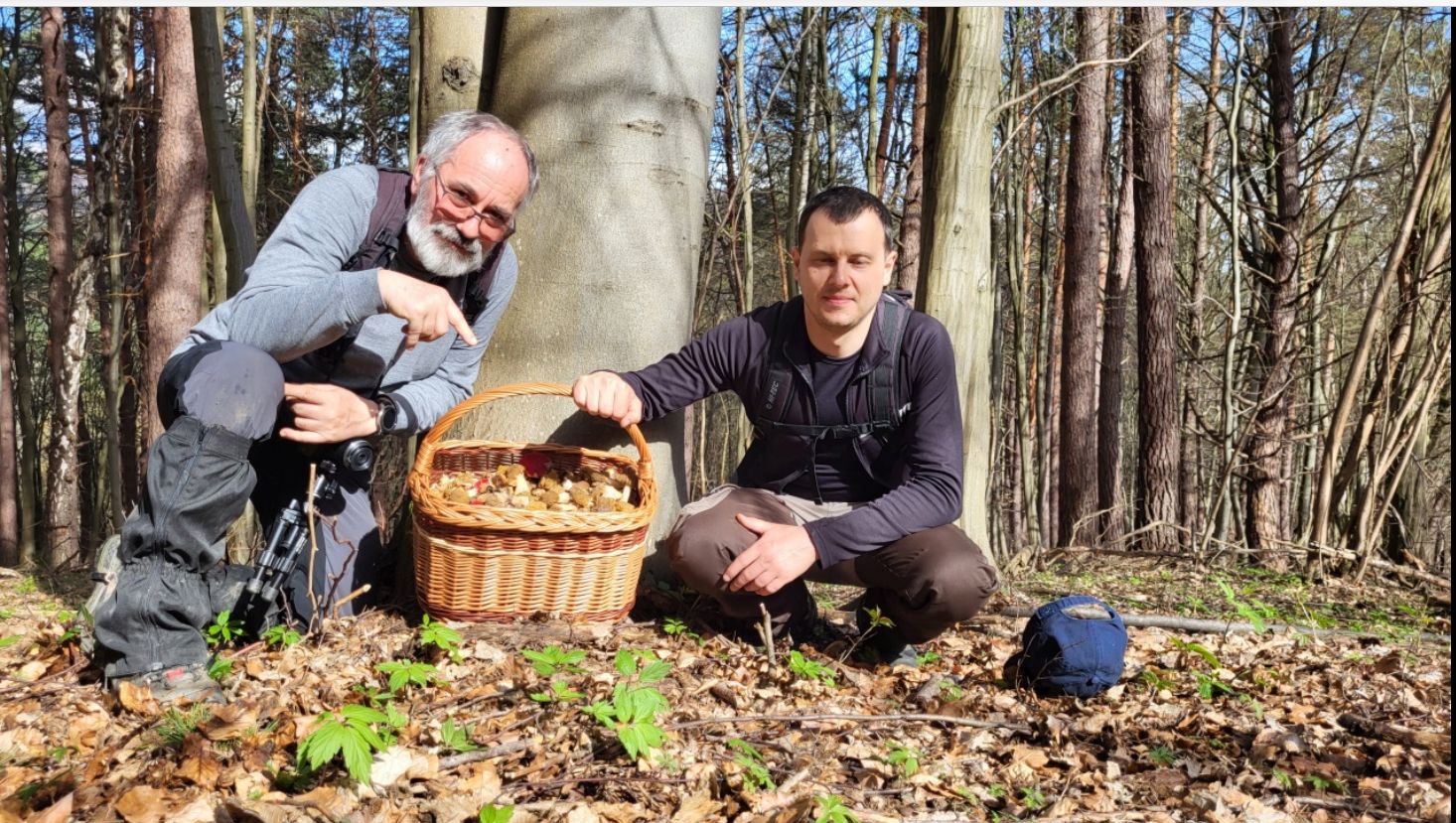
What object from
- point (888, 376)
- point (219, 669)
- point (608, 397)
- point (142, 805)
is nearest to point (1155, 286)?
point (888, 376)

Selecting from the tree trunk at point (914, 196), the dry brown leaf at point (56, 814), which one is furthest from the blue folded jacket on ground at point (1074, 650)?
the tree trunk at point (914, 196)

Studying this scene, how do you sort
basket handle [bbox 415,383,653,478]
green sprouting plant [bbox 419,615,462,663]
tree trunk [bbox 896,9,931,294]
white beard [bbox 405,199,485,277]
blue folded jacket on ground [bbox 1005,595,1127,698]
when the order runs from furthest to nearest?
tree trunk [bbox 896,9,931,294] → white beard [bbox 405,199,485,277] → basket handle [bbox 415,383,653,478] → blue folded jacket on ground [bbox 1005,595,1127,698] → green sprouting plant [bbox 419,615,462,663]

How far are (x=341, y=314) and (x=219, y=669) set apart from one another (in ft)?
3.16

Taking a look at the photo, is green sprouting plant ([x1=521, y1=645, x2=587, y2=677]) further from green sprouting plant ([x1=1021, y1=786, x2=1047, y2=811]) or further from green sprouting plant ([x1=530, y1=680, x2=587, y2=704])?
green sprouting plant ([x1=1021, y1=786, x2=1047, y2=811])

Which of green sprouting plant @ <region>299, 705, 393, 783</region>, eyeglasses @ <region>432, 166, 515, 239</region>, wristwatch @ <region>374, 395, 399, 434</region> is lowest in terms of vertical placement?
green sprouting plant @ <region>299, 705, 393, 783</region>

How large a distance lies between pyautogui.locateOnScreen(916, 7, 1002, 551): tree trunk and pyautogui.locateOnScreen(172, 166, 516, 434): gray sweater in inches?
73.2

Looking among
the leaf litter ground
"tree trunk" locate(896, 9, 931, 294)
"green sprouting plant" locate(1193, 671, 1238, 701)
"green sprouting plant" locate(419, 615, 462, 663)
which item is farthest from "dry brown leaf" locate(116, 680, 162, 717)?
"tree trunk" locate(896, 9, 931, 294)

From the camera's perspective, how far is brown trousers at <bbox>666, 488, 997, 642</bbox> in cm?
297

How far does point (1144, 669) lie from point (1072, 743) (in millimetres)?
701

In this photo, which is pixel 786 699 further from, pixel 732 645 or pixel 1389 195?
pixel 1389 195

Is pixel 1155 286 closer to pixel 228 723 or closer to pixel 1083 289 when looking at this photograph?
pixel 1083 289

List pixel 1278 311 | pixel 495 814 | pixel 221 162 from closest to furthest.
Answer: pixel 495 814, pixel 221 162, pixel 1278 311

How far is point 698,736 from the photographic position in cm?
232

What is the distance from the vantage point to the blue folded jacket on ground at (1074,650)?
2.78 m
